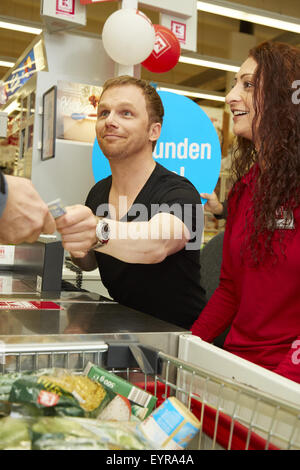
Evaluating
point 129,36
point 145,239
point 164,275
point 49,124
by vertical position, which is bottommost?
point 164,275

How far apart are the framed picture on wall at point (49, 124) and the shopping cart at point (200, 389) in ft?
8.93

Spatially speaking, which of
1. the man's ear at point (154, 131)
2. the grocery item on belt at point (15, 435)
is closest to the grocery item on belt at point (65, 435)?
the grocery item on belt at point (15, 435)

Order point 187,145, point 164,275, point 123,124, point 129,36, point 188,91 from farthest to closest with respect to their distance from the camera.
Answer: point 188,91 < point 187,145 < point 129,36 < point 123,124 < point 164,275

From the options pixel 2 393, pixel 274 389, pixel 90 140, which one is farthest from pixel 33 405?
pixel 90 140

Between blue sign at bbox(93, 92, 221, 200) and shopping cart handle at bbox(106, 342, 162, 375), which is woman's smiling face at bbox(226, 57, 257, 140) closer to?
shopping cart handle at bbox(106, 342, 162, 375)

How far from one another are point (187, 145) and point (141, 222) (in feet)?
6.13

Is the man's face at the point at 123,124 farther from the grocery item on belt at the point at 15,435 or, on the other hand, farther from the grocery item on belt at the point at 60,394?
the grocery item on belt at the point at 15,435

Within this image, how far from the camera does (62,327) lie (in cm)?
109

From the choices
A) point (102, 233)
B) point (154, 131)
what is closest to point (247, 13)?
point (154, 131)

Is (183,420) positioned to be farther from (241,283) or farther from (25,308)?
(241,283)

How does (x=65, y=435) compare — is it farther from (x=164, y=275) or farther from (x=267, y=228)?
(x=164, y=275)

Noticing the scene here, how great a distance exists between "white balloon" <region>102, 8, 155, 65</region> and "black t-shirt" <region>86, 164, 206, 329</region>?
5.12 feet

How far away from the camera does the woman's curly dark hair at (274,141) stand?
1.54 metres

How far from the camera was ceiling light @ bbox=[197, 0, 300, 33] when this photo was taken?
6359 mm
